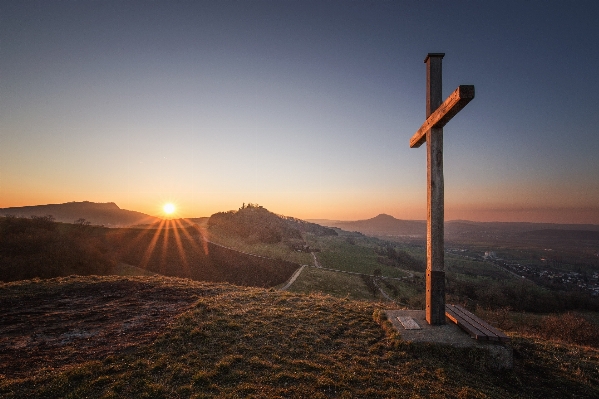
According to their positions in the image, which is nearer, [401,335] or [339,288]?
[401,335]

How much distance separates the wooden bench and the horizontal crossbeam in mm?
5323

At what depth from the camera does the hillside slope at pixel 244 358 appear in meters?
4.82

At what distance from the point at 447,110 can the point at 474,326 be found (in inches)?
219

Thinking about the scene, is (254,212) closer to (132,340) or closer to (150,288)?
(150,288)

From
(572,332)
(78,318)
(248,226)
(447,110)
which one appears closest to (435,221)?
(447,110)

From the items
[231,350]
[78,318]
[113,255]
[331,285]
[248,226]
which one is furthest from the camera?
[248,226]

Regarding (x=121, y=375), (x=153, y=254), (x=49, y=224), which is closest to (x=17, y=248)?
(x=49, y=224)

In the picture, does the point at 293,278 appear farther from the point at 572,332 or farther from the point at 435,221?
the point at 435,221

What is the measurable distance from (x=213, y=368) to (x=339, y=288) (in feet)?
82.7

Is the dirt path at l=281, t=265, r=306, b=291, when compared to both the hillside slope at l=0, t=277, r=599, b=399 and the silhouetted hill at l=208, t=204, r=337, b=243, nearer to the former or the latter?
the silhouetted hill at l=208, t=204, r=337, b=243

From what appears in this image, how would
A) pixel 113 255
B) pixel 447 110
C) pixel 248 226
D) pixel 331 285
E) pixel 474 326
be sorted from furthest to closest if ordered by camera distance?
pixel 248 226 < pixel 331 285 < pixel 113 255 < pixel 474 326 < pixel 447 110

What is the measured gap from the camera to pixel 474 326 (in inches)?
257

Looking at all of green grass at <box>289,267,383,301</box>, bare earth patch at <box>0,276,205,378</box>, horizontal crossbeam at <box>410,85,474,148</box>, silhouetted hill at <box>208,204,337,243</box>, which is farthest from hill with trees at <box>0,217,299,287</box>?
horizontal crossbeam at <box>410,85,474,148</box>

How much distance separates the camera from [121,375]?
5.13m
